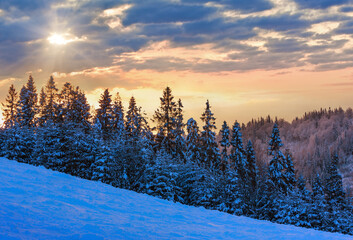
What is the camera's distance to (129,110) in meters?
57.8

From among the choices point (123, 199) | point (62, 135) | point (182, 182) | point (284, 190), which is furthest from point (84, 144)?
point (284, 190)

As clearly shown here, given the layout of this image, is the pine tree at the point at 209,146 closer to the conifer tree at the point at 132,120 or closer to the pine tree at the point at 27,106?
the conifer tree at the point at 132,120

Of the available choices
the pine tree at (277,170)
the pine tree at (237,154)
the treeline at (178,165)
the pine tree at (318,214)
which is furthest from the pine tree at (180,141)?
the pine tree at (318,214)

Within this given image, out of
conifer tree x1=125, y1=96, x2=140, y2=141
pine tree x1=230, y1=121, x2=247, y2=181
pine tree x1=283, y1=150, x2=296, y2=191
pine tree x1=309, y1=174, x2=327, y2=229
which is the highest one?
conifer tree x1=125, y1=96, x2=140, y2=141

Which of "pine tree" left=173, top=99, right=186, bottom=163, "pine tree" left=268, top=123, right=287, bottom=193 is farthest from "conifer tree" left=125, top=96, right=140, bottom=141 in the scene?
"pine tree" left=268, top=123, right=287, bottom=193

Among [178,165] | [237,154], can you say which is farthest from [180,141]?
[178,165]

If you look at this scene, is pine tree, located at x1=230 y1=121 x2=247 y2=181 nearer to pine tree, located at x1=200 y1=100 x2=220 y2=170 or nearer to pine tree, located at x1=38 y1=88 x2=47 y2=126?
pine tree, located at x1=200 y1=100 x2=220 y2=170

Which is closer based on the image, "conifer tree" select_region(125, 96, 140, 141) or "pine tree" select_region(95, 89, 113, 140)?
"conifer tree" select_region(125, 96, 140, 141)

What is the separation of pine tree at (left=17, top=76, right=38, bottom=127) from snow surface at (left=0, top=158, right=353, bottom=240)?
48.3 metres

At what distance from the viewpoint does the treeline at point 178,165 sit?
3142cm

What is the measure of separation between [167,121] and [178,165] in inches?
663

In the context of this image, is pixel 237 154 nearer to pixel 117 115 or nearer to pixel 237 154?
pixel 237 154

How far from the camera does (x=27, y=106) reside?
206 feet

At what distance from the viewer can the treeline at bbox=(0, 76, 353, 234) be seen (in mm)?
31422
